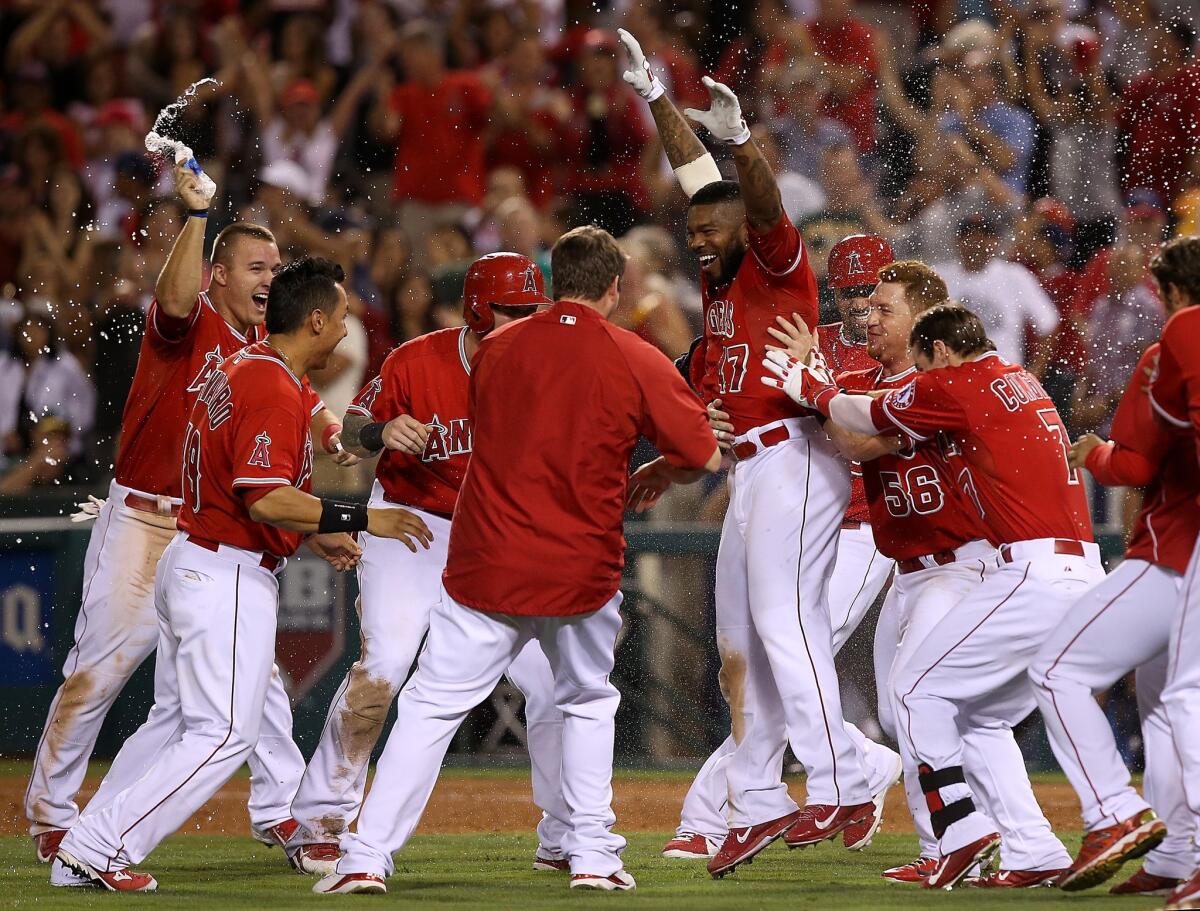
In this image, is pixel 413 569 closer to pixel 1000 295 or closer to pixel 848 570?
pixel 848 570

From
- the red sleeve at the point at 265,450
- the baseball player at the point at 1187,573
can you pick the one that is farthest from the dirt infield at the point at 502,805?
the baseball player at the point at 1187,573

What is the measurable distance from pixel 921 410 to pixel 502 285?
1485mm

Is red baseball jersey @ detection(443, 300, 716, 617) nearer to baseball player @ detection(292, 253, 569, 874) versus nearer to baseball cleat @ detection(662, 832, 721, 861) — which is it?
baseball player @ detection(292, 253, 569, 874)

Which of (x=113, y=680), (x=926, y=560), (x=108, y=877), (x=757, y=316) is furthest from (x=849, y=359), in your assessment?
(x=108, y=877)

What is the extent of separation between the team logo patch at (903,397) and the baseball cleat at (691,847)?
6.23 ft

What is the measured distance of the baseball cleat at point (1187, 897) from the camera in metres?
4.40

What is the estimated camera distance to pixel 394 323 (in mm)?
11055

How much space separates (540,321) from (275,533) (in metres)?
1.13

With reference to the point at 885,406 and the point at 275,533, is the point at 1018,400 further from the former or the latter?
the point at 275,533

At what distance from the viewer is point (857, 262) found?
260 inches

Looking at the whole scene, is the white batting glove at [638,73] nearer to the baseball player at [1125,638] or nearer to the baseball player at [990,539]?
the baseball player at [990,539]

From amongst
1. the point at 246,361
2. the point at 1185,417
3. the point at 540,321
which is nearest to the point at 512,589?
the point at 540,321

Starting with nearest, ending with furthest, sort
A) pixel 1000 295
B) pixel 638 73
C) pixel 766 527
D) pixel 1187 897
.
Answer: pixel 1187 897 → pixel 766 527 → pixel 638 73 → pixel 1000 295

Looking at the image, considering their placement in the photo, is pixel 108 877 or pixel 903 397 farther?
pixel 903 397
